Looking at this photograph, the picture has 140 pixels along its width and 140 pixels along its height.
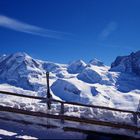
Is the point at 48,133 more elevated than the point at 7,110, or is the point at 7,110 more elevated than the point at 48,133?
the point at 7,110

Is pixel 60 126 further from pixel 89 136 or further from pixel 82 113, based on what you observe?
pixel 82 113

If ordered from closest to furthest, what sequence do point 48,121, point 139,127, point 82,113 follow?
point 139,127
point 48,121
point 82,113

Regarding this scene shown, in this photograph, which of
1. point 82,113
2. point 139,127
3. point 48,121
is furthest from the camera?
point 82,113

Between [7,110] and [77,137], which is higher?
[7,110]

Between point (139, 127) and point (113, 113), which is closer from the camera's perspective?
point (139, 127)

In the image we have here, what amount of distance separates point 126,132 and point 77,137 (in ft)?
6.73

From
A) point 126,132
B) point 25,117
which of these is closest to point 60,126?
point 25,117

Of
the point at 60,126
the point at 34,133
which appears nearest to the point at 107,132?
the point at 60,126

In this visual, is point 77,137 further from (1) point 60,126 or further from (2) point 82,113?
(2) point 82,113

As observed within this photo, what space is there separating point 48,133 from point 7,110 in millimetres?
2225

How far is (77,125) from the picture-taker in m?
14.5

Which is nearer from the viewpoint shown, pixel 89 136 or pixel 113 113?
pixel 89 136

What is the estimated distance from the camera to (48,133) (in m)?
13.9

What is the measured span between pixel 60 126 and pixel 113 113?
3402mm
